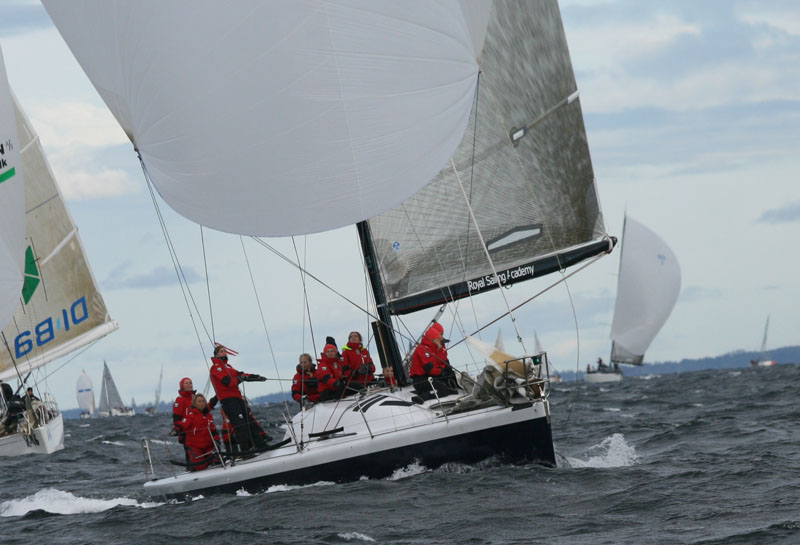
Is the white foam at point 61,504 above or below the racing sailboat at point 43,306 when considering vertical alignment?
below

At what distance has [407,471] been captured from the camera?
1222 centimetres

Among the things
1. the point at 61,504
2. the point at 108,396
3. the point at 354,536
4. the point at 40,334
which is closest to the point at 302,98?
the point at 354,536

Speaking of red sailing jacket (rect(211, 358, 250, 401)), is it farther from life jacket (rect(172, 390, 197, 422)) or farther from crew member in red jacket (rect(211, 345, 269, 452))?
life jacket (rect(172, 390, 197, 422))

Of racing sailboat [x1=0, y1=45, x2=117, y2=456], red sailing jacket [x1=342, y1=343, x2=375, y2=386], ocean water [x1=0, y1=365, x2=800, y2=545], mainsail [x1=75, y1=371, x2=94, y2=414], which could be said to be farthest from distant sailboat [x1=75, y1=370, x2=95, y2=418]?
red sailing jacket [x1=342, y1=343, x2=375, y2=386]

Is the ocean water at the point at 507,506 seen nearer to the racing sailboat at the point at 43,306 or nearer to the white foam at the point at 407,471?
the white foam at the point at 407,471

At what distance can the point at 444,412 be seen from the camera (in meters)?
12.5

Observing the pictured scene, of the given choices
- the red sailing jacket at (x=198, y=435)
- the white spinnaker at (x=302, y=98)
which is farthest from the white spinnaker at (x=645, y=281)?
the white spinnaker at (x=302, y=98)

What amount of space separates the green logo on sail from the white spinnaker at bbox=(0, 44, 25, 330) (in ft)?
39.3

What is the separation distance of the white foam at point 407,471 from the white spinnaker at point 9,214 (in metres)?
5.29

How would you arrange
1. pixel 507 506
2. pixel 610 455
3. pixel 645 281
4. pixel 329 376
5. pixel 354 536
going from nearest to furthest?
1. pixel 354 536
2. pixel 507 506
3. pixel 329 376
4. pixel 610 455
5. pixel 645 281

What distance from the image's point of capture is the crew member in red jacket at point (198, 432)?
13.6m

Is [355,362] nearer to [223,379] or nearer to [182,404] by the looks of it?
[223,379]

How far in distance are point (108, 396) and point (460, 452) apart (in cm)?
7920

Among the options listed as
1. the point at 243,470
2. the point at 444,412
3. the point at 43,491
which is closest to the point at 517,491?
the point at 444,412
